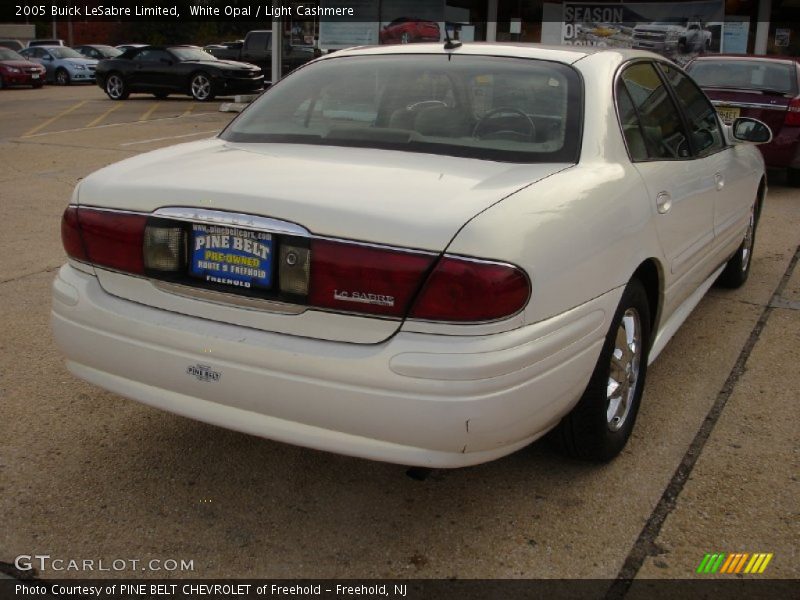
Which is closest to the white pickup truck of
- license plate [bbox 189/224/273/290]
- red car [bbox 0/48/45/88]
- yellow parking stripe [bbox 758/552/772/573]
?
yellow parking stripe [bbox 758/552/772/573]

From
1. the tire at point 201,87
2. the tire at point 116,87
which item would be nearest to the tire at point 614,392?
the tire at point 201,87

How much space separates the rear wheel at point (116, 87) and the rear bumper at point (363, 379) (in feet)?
70.9

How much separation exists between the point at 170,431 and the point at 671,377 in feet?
7.59

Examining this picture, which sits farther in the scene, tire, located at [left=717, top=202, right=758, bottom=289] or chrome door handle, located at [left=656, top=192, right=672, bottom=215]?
tire, located at [left=717, top=202, right=758, bottom=289]

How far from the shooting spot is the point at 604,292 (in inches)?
113

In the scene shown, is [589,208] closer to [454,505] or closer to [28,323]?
[454,505]

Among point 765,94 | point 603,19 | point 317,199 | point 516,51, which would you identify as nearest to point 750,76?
point 765,94

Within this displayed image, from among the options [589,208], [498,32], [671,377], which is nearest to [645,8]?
[498,32]

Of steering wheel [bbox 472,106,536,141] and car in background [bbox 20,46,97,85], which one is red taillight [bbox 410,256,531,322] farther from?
car in background [bbox 20,46,97,85]

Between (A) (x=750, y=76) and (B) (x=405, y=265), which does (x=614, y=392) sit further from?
(A) (x=750, y=76)

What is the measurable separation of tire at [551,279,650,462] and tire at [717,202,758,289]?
7.87 feet

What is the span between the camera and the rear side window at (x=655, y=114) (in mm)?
3598

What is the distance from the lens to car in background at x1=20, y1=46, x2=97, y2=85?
30.4 m
